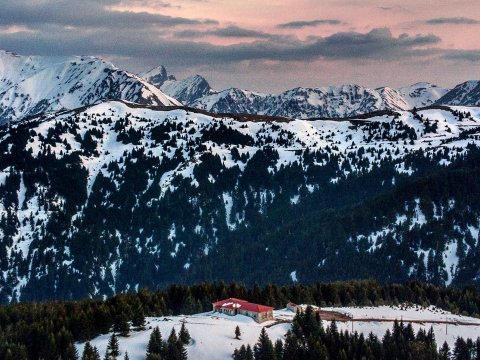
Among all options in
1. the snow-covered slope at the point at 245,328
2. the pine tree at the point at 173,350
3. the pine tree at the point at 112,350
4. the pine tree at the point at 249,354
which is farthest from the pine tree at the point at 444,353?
the pine tree at the point at 112,350

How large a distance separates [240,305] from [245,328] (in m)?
12.2

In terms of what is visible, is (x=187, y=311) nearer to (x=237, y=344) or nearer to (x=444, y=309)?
(x=237, y=344)

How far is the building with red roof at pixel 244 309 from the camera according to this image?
147 metres

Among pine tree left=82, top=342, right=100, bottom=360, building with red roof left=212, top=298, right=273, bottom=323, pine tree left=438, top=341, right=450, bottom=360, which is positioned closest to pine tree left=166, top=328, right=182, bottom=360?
pine tree left=82, top=342, right=100, bottom=360

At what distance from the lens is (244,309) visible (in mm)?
150250

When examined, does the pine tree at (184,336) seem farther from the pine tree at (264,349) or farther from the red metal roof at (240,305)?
the red metal roof at (240,305)

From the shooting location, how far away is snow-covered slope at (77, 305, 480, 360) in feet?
429

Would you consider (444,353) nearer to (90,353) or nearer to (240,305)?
(240,305)

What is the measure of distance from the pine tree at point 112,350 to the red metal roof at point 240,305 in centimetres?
3058

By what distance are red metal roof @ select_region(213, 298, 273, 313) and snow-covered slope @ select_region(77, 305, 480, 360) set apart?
2.28 metres

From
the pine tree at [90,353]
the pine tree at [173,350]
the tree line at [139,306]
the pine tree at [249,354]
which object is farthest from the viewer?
the tree line at [139,306]

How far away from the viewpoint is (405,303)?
579 feet

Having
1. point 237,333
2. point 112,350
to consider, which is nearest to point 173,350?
point 112,350

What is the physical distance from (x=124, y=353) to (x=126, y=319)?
10.9 metres
